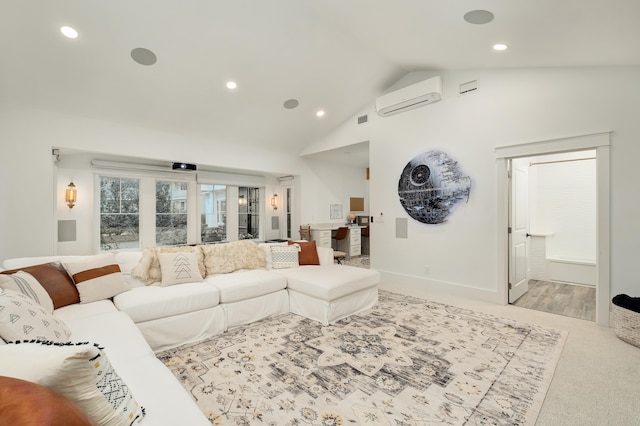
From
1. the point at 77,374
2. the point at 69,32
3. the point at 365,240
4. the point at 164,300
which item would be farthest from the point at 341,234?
the point at 77,374

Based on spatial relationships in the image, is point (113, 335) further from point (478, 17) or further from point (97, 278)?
point (478, 17)

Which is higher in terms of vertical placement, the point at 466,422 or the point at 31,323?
the point at 31,323

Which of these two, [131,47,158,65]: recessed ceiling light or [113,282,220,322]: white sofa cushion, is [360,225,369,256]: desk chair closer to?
[113,282,220,322]: white sofa cushion

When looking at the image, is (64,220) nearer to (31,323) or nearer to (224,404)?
(31,323)

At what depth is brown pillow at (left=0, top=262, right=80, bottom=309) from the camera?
2377 millimetres

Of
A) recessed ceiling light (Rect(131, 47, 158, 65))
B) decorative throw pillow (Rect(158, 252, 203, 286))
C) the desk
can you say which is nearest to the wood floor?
the desk

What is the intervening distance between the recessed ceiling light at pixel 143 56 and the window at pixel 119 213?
8.19 ft

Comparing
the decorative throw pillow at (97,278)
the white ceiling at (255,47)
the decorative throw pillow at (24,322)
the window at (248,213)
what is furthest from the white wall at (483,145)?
the decorative throw pillow at (24,322)

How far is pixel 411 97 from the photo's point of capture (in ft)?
14.7

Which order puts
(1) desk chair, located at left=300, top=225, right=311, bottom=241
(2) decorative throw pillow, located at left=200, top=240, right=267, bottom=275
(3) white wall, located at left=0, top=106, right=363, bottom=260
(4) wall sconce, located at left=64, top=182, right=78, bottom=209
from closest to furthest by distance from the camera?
(2) decorative throw pillow, located at left=200, top=240, right=267, bottom=275 → (3) white wall, located at left=0, top=106, right=363, bottom=260 → (4) wall sconce, located at left=64, top=182, right=78, bottom=209 → (1) desk chair, located at left=300, top=225, right=311, bottom=241

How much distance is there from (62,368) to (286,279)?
2.75 metres

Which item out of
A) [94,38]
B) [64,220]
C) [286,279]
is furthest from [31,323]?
[64,220]

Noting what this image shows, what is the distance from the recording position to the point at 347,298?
3398 mm

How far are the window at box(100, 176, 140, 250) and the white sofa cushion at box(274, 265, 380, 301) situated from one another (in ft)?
10.9
